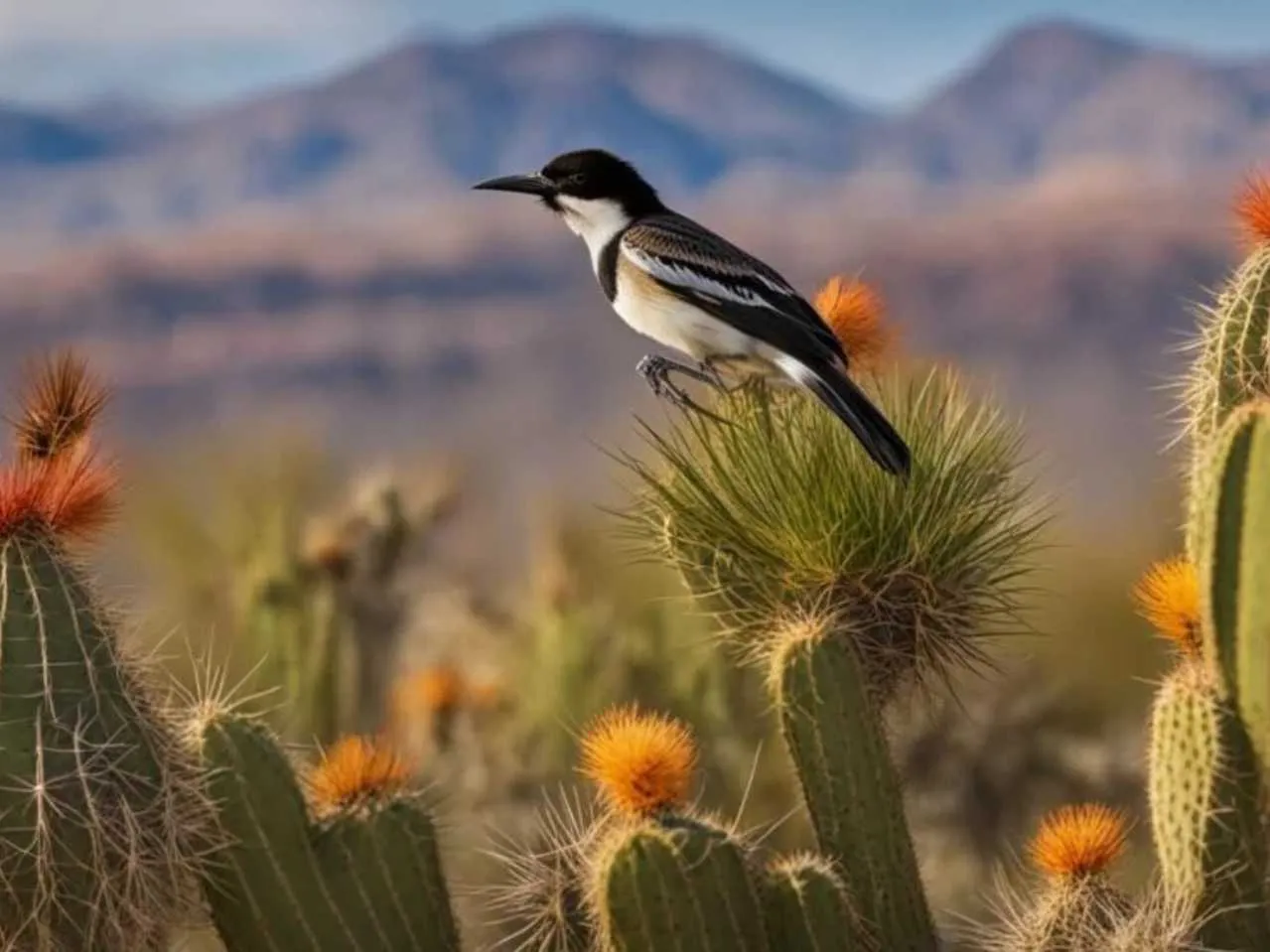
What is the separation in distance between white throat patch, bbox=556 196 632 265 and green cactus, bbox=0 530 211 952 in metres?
2.10

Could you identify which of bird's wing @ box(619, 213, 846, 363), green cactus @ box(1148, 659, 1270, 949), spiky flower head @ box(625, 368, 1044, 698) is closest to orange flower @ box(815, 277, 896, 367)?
bird's wing @ box(619, 213, 846, 363)

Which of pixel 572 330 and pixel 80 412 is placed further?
pixel 572 330

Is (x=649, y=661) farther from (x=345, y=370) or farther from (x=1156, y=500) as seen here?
(x=345, y=370)

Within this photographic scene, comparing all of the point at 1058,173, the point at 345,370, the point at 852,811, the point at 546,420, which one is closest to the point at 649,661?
the point at 852,811

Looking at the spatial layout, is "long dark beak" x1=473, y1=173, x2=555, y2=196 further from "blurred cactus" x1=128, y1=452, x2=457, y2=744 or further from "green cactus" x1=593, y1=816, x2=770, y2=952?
"blurred cactus" x1=128, y1=452, x2=457, y2=744

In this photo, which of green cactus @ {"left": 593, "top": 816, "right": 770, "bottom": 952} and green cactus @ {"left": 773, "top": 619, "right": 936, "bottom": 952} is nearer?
green cactus @ {"left": 593, "top": 816, "right": 770, "bottom": 952}

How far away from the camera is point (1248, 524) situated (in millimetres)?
4211

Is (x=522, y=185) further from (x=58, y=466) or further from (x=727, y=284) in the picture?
(x=58, y=466)

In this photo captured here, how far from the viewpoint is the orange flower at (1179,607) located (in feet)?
15.4

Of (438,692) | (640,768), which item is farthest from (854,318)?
(438,692)

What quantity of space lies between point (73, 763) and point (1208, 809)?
2228 mm

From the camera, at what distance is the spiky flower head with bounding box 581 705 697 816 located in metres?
4.10

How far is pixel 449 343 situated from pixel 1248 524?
12705cm

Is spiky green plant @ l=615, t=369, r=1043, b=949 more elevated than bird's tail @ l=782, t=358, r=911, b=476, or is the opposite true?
bird's tail @ l=782, t=358, r=911, b=476
